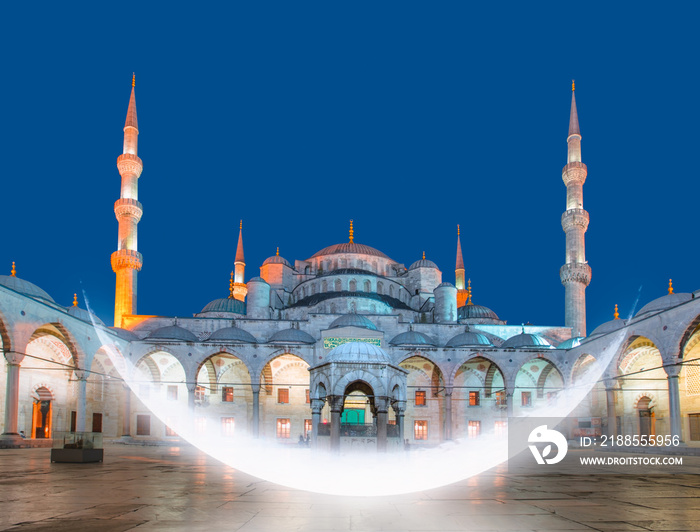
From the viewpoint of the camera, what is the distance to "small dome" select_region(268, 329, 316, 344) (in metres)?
29.7

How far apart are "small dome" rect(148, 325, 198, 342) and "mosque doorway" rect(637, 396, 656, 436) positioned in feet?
66.0

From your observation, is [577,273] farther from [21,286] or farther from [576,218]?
[21,286]

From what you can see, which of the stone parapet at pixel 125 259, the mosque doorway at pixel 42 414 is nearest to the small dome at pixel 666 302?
the stone parapet at pixel 125 259

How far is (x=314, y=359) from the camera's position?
1155 inches

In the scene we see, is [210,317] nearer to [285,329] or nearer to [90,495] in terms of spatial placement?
[285,329]

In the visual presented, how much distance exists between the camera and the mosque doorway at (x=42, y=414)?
26047mm

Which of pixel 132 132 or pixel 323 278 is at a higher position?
pixel 132 132

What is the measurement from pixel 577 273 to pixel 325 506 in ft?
98.7

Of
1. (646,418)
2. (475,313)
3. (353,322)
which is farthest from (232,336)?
(646,418)

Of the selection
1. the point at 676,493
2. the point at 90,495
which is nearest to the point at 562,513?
the point at 676,493

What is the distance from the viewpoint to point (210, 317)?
34.8 metres

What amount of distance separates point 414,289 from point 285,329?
11.8 metres

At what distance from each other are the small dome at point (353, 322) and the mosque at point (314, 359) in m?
0.10

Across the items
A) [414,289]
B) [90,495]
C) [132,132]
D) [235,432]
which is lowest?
[235,432]
